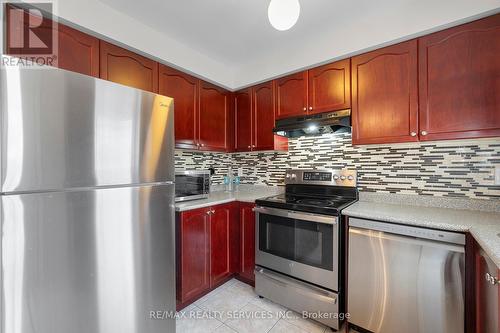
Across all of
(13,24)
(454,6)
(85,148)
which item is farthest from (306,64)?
(13,24)

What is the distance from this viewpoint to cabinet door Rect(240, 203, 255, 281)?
208 cm

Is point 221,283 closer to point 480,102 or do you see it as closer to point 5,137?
point 5,137

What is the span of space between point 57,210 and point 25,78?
0.55 m

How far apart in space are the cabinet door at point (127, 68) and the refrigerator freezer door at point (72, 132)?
61 centimetres

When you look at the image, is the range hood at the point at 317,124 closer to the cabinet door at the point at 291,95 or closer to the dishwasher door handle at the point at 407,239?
the cabinet door at the point at 291,95

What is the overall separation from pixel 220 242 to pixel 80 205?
1.30m

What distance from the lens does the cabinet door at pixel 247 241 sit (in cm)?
208

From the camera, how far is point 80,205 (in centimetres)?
99

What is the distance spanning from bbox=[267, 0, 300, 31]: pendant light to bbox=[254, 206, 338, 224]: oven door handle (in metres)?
1.25

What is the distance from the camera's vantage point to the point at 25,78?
87 cm

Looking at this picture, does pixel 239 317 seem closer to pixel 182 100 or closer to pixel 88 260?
pixel 88 260

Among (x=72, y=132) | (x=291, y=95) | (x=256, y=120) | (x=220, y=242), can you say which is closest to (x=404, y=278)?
(x=220, y=242)

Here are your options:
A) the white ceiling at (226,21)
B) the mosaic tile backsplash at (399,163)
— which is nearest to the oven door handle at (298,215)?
the mosaic tile backsplash at (399,163)

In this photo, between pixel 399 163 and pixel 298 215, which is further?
pixel 399 163
